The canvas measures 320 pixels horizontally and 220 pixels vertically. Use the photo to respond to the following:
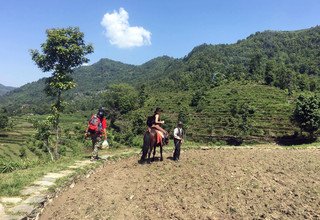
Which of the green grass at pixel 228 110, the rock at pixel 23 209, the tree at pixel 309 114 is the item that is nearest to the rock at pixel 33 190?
the rock at pixel 23 209

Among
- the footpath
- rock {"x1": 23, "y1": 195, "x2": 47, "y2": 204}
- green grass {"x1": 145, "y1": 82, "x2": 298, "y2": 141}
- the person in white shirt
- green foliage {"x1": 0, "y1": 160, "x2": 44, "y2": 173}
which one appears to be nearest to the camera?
the footpath

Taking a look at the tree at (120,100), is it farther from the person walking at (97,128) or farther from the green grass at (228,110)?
the person walking at (97,128)

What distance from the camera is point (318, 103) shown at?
55.8 metres

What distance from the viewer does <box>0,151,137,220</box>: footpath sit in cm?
824

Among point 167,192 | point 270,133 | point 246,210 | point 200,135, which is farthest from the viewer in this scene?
point 200,135

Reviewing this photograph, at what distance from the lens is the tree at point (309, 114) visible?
55.2 m

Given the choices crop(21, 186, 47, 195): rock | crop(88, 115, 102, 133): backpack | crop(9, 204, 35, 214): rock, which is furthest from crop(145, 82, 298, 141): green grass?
crop(9, 204, 35, 214): rock

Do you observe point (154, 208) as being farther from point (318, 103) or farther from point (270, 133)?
point (270, 133)

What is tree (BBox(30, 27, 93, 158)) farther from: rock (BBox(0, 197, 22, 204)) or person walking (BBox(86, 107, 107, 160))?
rock (BBox(0, 197, 22, 204))

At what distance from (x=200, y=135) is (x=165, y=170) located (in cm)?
6333

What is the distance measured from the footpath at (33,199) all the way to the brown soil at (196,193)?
303 millimetres

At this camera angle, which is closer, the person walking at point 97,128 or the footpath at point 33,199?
the footpath at point 33,199

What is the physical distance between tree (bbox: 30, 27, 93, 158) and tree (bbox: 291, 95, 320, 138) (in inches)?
1639

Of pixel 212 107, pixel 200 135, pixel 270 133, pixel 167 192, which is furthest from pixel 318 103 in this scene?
pixel 167 192
